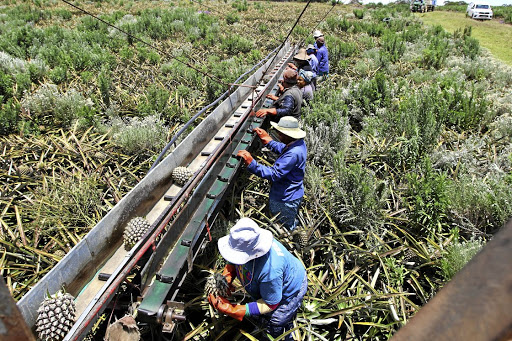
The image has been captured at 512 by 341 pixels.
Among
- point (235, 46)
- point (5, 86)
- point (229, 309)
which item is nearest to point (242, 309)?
point (229, 309)

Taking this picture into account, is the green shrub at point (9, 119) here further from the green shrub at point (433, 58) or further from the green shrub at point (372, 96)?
the green shrub at point (433, 58)

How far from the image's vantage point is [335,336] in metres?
3.01

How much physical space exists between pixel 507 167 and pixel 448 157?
0.91 meters

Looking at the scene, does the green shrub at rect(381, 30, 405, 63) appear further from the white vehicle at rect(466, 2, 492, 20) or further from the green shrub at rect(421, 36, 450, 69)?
the white vehicle at rect(466, 2, 492, 20)

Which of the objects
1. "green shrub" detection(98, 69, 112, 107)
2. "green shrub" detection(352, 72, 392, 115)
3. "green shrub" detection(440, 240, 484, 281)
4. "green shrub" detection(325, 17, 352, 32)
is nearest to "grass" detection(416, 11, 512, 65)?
"green shrub" detection(325, 17, 352, 32)

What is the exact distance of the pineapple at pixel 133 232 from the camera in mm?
3289

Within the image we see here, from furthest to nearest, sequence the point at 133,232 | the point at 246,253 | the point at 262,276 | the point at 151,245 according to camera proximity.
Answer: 1. the point at 133,232
2. the point at 151,245
3. the point at 262,276
4. the point at 246,253

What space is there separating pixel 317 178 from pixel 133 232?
8.18 feet

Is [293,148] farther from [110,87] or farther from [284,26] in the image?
[284,26]

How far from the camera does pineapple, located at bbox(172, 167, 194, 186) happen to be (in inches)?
167

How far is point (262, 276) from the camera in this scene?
8.43ft

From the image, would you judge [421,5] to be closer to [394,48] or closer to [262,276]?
[394,48]

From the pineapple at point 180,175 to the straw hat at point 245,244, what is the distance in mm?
1936

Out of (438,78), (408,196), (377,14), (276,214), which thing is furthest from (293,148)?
(377,14)
